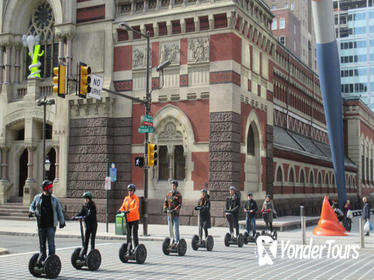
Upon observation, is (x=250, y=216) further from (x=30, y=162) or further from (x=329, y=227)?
(x=30, y=162)

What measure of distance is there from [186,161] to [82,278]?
17373mm

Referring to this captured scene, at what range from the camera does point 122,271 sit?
12.5 meters

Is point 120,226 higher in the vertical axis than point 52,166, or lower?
lower

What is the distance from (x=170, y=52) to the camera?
2961 centimetres

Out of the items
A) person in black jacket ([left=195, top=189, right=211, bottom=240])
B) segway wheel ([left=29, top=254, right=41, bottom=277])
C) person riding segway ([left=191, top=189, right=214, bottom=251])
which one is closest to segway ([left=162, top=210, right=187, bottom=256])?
person riding segway ([left=191, top=189, right=214, bottom=251])

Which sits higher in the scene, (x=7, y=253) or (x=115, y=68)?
(x=115, y=68)

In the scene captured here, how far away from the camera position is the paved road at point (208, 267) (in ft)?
39.0

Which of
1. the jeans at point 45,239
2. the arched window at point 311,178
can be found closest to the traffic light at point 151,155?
the jeans at point 45,239

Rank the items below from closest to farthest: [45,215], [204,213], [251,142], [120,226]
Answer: [45,215] < [204,213] < [120,226] < [251,142]

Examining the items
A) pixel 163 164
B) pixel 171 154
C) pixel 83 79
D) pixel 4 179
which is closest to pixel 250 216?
pixel 83 79

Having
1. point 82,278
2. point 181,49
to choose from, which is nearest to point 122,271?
point 82,278

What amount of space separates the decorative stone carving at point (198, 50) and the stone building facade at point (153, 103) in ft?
0.18

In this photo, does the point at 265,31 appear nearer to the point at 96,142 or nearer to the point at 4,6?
the point at 96,142

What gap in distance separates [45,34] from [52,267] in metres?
25.4
